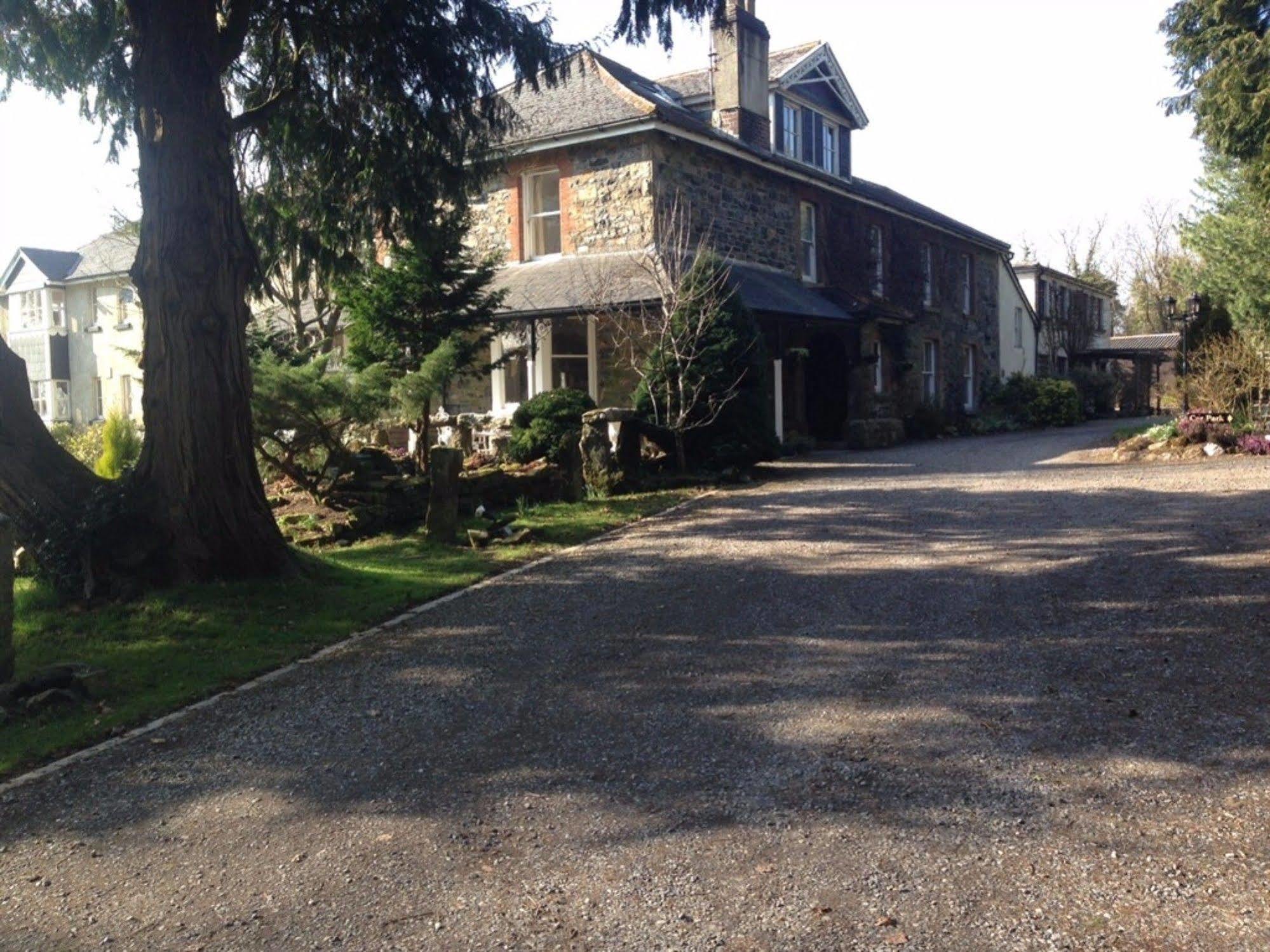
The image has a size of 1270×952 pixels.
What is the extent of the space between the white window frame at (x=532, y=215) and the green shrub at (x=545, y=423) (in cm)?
593

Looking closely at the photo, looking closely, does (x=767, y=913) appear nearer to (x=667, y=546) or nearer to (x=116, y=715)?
(x=116, y=715)

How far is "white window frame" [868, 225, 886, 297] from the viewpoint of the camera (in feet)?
89.2

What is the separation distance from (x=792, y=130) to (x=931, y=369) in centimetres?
821

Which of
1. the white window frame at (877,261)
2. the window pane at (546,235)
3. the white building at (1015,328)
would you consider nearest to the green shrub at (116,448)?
the window pane at (546,235)

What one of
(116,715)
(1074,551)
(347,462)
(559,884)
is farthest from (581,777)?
(347,462)

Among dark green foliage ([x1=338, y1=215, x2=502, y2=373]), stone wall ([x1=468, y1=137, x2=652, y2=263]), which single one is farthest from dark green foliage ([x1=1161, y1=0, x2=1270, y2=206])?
dark green foliage ([x1=338, y1=215, x2=502, y2=373])

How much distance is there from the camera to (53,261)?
132 ft

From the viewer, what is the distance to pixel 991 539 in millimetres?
10703

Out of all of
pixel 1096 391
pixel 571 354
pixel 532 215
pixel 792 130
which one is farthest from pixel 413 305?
pixel 1096 391

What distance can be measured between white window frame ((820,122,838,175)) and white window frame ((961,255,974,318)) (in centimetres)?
740

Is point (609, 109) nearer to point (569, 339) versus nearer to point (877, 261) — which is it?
point (569, 339)

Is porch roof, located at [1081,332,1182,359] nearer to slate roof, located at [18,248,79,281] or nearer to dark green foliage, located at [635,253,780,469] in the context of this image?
dark green foliage, located at [635,253,780,469]

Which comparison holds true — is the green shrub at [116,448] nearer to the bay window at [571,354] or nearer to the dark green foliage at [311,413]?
the dark green foliage at [311,413]

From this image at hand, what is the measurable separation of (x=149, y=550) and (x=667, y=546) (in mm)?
4727
